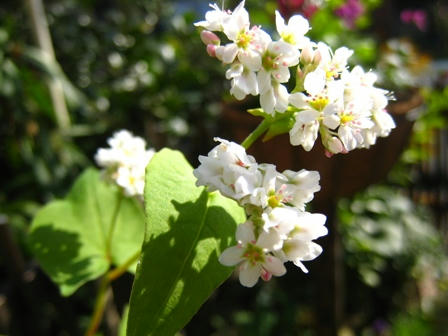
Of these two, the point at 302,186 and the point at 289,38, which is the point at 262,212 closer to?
the point at 302,186

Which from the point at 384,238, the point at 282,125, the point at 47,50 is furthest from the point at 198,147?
the point at 282,125

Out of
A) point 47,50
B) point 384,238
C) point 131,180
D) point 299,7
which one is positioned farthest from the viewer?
point 384,238

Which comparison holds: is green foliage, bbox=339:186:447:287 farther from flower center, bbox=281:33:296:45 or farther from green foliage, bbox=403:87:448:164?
flower center, bbox=281:33:296:45

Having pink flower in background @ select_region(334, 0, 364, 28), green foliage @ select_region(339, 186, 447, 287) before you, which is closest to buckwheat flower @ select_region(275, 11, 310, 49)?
pink flower in background @ select_region(334, 0, 364, 28)

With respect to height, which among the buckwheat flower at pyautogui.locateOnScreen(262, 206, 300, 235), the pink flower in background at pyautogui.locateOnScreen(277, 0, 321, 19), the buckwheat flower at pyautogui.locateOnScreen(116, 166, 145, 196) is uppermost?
the buckwheat flower at pyautogui.locateOnScreen(262, 206, 300, 235)

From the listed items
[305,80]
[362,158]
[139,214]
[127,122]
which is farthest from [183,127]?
[305,80]

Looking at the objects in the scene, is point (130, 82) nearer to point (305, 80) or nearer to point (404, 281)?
point (404, 281)

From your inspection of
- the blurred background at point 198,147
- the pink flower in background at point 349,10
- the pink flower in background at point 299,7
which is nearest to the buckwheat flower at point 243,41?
the blurred background at point 198,147
